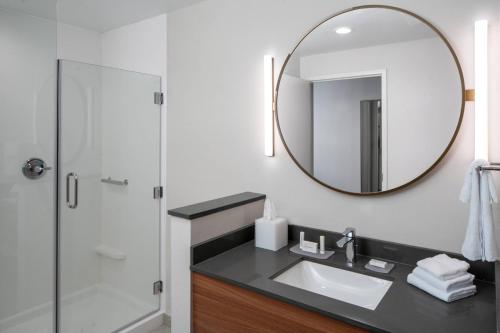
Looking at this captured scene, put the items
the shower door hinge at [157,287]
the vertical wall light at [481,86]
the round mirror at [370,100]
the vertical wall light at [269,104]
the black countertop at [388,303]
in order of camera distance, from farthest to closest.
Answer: the shower door hinge at [157,287]
the vertical wall light at [269,104]
the round mirror at [370,100]
the vertical wall light at [481,86]
the black countertop at [388,303]

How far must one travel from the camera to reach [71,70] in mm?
2367

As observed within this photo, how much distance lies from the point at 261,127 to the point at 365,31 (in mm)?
773

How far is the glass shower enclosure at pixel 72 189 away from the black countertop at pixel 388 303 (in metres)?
1.32

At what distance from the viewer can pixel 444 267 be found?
4.31 feet

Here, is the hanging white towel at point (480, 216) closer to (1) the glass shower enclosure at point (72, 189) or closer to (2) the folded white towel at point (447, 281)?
(2) the folded white towel at point (447, 281)

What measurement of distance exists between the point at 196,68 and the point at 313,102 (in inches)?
38.5

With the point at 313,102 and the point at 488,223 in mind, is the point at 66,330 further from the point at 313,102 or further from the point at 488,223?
the point at 488,223

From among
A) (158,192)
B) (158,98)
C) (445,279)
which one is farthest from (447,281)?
(158,98)

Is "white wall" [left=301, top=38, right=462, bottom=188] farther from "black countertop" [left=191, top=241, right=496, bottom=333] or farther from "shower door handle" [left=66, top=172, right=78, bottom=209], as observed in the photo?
"shower door handle" [left=66, top=172, right=78, bottom=209]

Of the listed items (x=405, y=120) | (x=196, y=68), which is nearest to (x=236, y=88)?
(x=196, y=68)

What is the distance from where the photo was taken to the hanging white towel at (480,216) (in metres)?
1.21

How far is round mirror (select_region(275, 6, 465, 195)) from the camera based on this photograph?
1.50 metres

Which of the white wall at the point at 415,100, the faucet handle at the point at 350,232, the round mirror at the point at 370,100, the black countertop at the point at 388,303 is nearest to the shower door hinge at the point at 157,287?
the black countertop at the point at 388,303

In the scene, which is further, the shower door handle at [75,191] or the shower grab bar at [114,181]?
the shower grab bar at [114,181]
